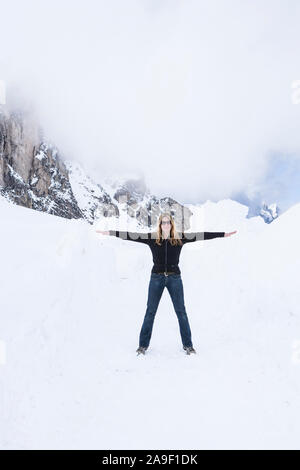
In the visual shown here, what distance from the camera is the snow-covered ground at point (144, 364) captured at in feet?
12.2

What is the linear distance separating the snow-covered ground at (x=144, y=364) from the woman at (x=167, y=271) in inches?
17.2

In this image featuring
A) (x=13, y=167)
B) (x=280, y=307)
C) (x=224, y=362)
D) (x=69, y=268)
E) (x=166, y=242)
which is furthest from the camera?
(x=13, y=167)

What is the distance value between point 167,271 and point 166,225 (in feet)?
2.97

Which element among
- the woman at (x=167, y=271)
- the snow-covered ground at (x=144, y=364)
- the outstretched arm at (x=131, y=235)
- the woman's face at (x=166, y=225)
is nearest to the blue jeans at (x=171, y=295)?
the woman at (x=167, y=271)

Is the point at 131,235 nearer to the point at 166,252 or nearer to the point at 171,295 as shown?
the point at 166,252

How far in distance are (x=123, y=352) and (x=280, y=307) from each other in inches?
143

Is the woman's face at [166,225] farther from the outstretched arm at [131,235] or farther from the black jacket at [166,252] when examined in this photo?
the outstretched arm at [131,235]

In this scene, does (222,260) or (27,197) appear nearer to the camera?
(222,260)

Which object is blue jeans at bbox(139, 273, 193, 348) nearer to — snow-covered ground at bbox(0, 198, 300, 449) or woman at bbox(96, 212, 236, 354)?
woman at bbox(96, 212, 236, 354)

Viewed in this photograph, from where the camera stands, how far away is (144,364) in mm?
5672

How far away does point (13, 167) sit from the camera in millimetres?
152750

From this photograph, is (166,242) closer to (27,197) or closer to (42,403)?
(42,403)

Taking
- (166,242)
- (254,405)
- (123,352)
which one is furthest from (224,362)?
(166,242)

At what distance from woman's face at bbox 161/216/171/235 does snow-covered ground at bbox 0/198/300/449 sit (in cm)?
244
